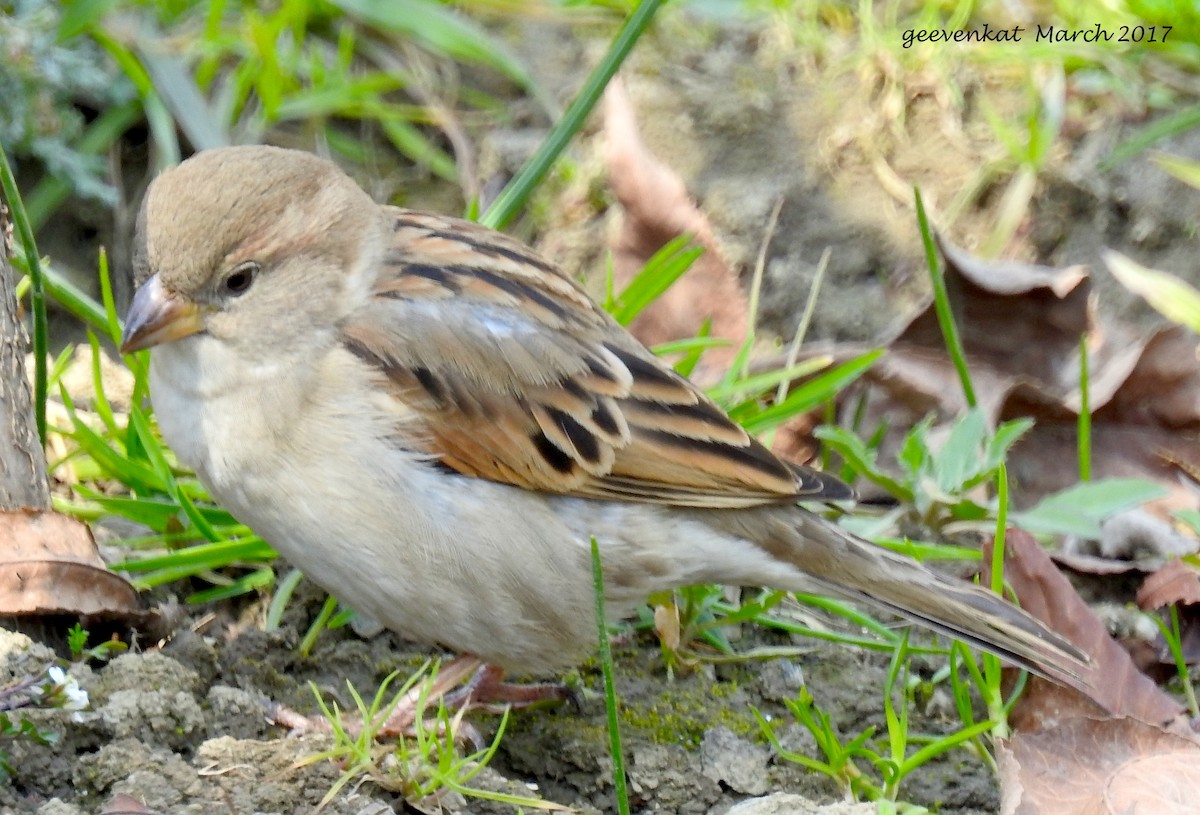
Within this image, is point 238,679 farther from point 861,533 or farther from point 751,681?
point 861,533

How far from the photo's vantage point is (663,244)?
16.6 ft

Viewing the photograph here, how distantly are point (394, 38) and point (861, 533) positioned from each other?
272cm

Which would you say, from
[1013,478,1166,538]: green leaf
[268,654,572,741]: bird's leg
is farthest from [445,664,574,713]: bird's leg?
[1013,478,1166,538]: green leaf

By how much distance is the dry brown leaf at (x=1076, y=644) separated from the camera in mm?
3535

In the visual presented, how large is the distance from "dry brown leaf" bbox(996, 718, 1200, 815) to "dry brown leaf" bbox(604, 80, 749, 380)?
6.00 feet

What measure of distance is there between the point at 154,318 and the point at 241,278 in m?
0.23

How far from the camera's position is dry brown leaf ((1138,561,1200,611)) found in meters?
3.83

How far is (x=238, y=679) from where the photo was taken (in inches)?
140

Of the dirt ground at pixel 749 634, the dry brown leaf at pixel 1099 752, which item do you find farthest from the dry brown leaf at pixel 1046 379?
the dry brown leaf at pixel 1099 752

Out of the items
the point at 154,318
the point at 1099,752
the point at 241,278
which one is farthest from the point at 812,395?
the point at 154,318

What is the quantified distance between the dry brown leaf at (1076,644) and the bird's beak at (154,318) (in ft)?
6.36

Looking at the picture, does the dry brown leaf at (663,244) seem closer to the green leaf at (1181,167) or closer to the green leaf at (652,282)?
the green leaf at (652,282)

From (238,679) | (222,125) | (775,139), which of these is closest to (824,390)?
(775,139)

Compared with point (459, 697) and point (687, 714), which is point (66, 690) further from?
point (687, 714)
